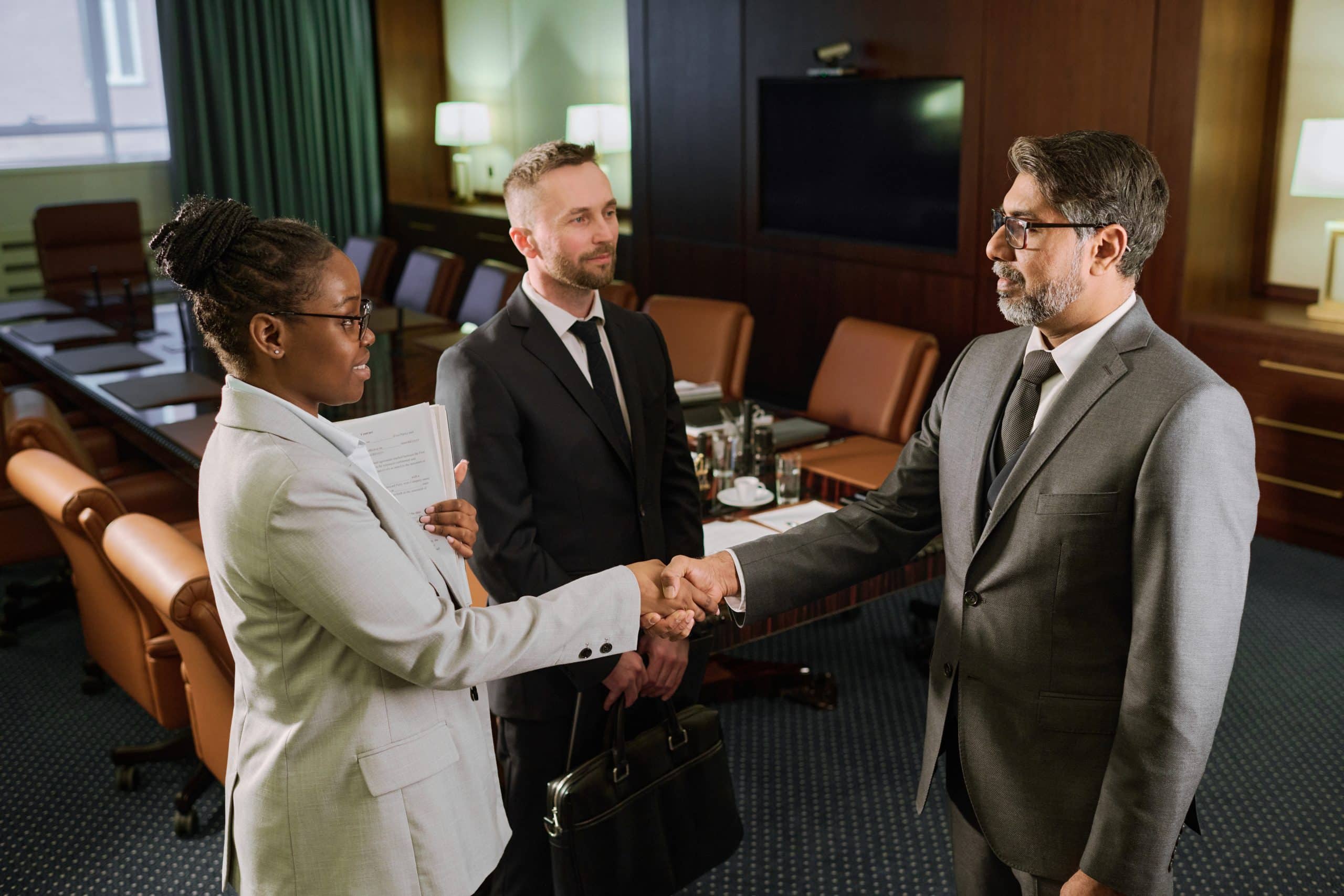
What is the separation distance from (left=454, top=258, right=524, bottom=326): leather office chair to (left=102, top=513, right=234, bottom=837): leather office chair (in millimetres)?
2668

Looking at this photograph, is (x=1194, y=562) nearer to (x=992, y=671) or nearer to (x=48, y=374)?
→ (x=992, y=671)

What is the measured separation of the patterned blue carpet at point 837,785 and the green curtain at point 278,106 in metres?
5.18

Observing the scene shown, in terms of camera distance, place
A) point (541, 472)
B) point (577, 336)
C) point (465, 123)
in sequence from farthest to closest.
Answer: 1. point (465, 123)
2. point (577, 336)
3. point (541, 472)

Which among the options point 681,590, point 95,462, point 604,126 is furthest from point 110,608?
point 604,126

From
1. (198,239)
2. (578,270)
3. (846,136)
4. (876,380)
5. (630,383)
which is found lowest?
(876,380)

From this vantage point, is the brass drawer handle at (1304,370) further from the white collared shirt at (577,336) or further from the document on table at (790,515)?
the white collared shirt at (577,336)

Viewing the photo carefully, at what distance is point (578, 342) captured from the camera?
2.10 metres

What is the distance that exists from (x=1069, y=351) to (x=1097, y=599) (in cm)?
32

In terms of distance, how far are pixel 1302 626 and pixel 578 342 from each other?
2.80m

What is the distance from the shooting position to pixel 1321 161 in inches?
161

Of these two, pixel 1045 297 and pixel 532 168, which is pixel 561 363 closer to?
pixel 532 168

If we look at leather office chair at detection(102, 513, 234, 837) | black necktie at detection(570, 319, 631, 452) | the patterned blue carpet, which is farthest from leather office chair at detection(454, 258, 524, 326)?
black necktie at detection(570, 319, 631, 452)

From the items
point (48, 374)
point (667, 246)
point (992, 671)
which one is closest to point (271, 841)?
point (992, 671)

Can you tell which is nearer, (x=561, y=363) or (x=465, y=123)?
(x=561, y=363)
